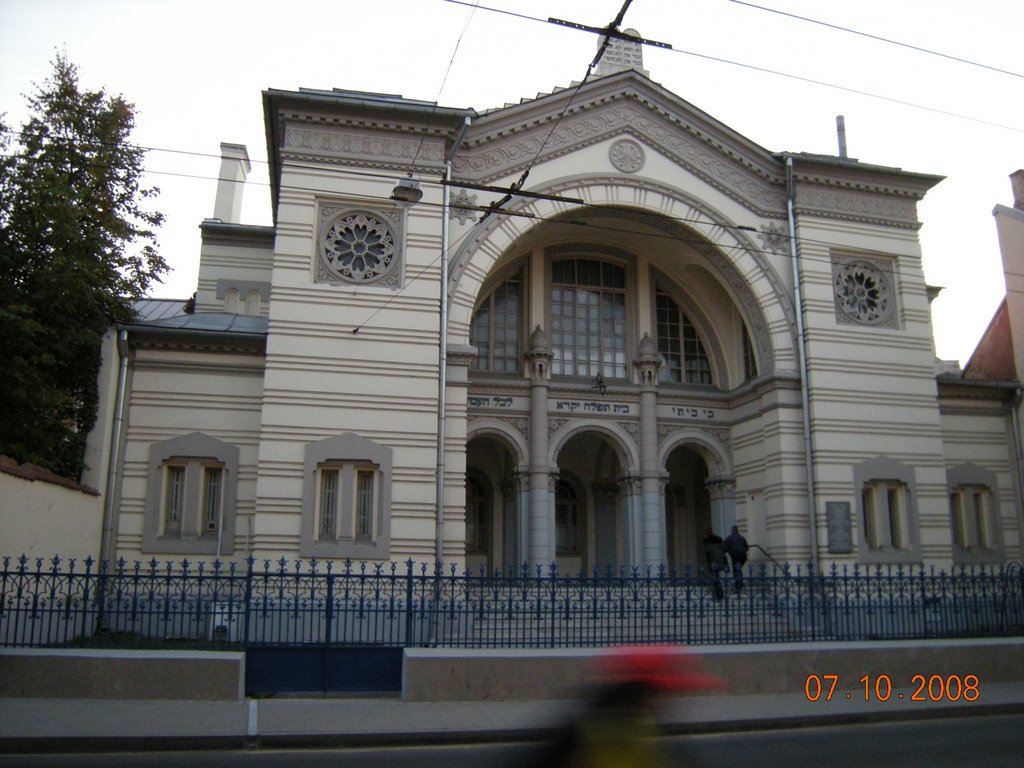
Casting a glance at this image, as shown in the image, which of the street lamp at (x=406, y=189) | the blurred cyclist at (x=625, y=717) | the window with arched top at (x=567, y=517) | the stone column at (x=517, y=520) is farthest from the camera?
the window with arched top at (x=567, y=517)

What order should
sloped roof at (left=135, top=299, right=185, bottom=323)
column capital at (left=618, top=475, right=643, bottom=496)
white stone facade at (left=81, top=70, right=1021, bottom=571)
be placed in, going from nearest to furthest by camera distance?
1. white stone facade at (left=81, top=70, right=1021, bottom=571)
2. column capital at (left=618, top=475, right=643, bottom=496)
3. sloped roof at (left=135, top=299, right=185, bottom=323)

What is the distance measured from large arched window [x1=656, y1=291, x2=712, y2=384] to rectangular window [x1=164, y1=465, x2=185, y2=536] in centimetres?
1233

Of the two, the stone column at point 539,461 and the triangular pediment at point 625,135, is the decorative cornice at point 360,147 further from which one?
the stone column at point 539,461

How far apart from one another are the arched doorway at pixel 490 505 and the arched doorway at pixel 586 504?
5.55 ft

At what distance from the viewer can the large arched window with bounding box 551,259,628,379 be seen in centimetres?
2352

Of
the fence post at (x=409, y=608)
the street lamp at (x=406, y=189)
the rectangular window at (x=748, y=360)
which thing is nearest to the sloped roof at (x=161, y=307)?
the street lamp at (x=406, y=189)

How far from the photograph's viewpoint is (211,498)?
1920 centimetres

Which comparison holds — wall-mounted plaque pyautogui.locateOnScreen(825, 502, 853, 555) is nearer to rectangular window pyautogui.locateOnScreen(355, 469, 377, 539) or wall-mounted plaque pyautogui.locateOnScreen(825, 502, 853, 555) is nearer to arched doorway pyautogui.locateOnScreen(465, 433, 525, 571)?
arched doorway pyautogui.locateOnScreen(465, 433, 525, 571)

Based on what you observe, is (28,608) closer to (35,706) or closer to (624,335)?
(35,706)

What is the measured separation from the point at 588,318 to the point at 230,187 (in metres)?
13.7

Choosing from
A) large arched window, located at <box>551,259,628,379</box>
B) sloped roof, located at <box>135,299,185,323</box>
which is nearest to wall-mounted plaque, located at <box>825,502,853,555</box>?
large arched window, located at <box>551,259,628,379</box>

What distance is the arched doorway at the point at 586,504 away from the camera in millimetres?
24734

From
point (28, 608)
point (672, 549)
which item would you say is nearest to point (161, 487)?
point (28, 608)
